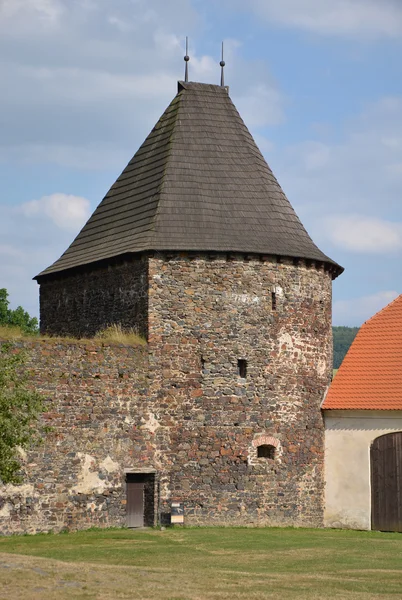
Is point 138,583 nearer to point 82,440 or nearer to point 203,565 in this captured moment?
point 203,565

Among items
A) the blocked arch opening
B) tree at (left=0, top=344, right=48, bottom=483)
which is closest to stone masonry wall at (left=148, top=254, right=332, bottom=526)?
the blocked arch opening

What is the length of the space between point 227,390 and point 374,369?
419 cm

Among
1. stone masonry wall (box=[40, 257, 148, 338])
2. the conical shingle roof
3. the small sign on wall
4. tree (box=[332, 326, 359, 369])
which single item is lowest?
the small sign on wall

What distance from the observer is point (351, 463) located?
85.1 ft

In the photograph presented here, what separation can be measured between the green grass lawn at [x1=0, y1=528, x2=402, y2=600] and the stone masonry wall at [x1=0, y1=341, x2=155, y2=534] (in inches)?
24.4

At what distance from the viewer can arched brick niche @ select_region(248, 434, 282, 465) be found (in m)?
24.7

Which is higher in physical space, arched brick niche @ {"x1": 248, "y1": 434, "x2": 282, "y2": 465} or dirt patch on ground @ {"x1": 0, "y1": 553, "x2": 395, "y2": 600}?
arched brick niche @ {"x1": 248, "y1": 434, "x2": 282, "y2": 465}

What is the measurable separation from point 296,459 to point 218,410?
2247 mm

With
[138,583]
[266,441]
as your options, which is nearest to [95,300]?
[266,441]

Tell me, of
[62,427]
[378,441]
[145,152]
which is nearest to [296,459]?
[378,441]

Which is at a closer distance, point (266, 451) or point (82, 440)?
point (82, 440)

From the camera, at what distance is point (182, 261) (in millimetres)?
24703

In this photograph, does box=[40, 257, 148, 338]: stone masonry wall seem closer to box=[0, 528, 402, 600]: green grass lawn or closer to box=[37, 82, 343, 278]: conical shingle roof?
box=[37, 82, 343, 278]: conical shingle roof

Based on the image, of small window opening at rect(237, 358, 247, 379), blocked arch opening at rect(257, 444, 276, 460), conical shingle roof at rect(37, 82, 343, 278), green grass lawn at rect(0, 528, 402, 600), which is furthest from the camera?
conical shingle roof at rect(37, 82, 343, 278)
